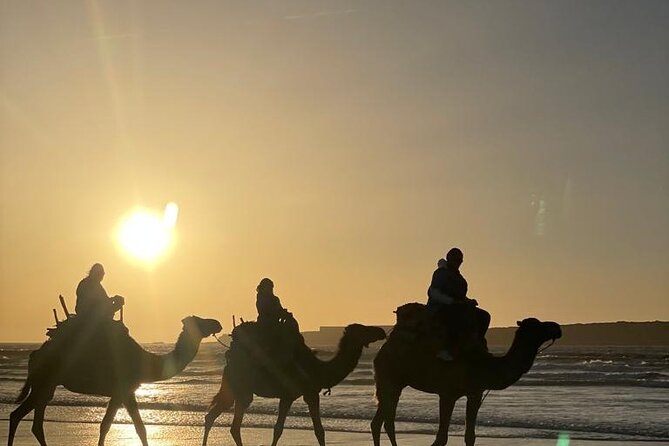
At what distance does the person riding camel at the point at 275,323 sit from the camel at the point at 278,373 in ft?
0.43

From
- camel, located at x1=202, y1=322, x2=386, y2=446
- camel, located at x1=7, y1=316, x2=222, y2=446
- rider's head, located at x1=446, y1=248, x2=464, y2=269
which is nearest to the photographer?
rider's head, located at x1=446, y1=248, x2=464, y2=269

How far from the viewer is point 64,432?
21156mm

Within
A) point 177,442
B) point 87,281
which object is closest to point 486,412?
point 177,442

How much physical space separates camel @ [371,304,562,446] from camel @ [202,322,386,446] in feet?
3.08

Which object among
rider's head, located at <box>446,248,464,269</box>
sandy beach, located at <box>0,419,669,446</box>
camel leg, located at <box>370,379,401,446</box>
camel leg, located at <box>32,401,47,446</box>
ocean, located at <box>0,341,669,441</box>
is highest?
rider's head, located at <box>446,248,464,269</box>

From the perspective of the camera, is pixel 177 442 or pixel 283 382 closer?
pixel 283 382

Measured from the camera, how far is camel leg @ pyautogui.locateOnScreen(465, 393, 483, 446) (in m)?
14.1

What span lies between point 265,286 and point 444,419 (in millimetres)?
3577

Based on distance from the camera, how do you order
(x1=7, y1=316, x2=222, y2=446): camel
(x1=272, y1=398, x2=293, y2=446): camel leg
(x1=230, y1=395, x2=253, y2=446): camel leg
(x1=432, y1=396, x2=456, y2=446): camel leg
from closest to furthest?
(x1=432, y1=396, x2=456, y2=446): camel leg
(x1=7, y1=316, x2=222, y2=446): camel
(x1=272, y1=398, x2=293, y2=446): camel leg
(x1=230, y1=395, x2=253, y2=446): camel leg

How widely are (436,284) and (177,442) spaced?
21.5 feet

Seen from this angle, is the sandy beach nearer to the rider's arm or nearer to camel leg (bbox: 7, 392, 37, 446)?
camel leg (bbox: 7, 392, 37, 446)

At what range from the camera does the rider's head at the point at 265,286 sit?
16.1 metres

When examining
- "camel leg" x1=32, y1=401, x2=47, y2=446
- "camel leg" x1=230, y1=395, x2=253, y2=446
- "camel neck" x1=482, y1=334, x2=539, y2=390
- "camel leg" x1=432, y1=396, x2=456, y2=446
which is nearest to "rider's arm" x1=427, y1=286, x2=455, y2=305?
"camel neck" x1=482, y1=334, x2=539, y2=390

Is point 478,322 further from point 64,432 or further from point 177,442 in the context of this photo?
point 64,432
